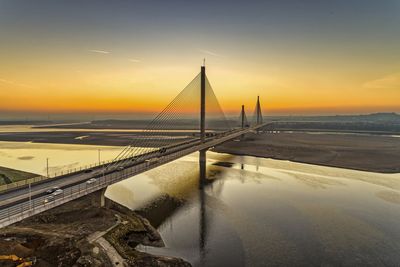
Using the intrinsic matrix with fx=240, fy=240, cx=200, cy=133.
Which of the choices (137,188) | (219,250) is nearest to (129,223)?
(219,250)

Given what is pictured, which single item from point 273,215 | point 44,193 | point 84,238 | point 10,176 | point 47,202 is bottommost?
point 273,215

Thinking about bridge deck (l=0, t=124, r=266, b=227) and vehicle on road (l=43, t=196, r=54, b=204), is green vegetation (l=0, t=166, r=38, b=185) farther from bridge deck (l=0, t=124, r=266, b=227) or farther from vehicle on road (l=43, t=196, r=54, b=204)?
vehicle on road (l=43, t=196, r=54, b=204)

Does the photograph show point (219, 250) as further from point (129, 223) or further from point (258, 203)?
point (258, 203)

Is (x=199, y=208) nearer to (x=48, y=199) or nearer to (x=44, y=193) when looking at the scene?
(x=48, y=199)

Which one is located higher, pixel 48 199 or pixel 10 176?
pixel 48 199

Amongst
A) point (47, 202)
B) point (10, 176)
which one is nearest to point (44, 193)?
point (47, 202)

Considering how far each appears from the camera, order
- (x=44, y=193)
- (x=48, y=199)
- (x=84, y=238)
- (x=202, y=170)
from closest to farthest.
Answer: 1. (x=84, y=238)
2. (x=48, y=199)
3. (x=44, y=193)
4. (x=202, y=170)
